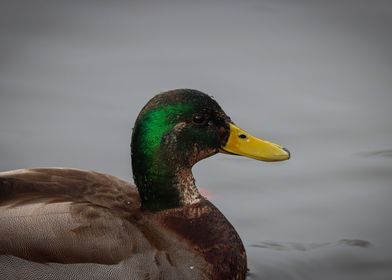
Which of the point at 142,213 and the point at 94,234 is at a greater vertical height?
the point at 142,213

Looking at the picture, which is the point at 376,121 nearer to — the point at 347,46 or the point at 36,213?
the point at 347,46

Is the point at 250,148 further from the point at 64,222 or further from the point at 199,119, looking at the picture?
the point at 64,222

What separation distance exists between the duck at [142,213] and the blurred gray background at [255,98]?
0.80 metres

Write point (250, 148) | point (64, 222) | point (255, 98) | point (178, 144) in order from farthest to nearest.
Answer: point (255, 98) < point (250, 148) < point (178, 144) < point (64, 222)

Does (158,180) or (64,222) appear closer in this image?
(64,222)

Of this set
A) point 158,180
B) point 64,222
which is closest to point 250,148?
point 158,180

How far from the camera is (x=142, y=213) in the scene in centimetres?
581

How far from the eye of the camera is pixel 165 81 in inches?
339

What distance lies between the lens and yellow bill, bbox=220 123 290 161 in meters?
5.90

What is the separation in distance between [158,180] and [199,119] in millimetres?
451

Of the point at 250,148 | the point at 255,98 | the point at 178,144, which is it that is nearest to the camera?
A: the point at 178,144

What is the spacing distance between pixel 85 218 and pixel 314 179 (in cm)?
258

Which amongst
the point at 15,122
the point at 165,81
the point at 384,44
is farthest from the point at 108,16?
the point at 384,44

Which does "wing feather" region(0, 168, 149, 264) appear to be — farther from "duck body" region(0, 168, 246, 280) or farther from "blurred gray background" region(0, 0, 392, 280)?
"blurred gray background" region(0, 0, 392, 280)
